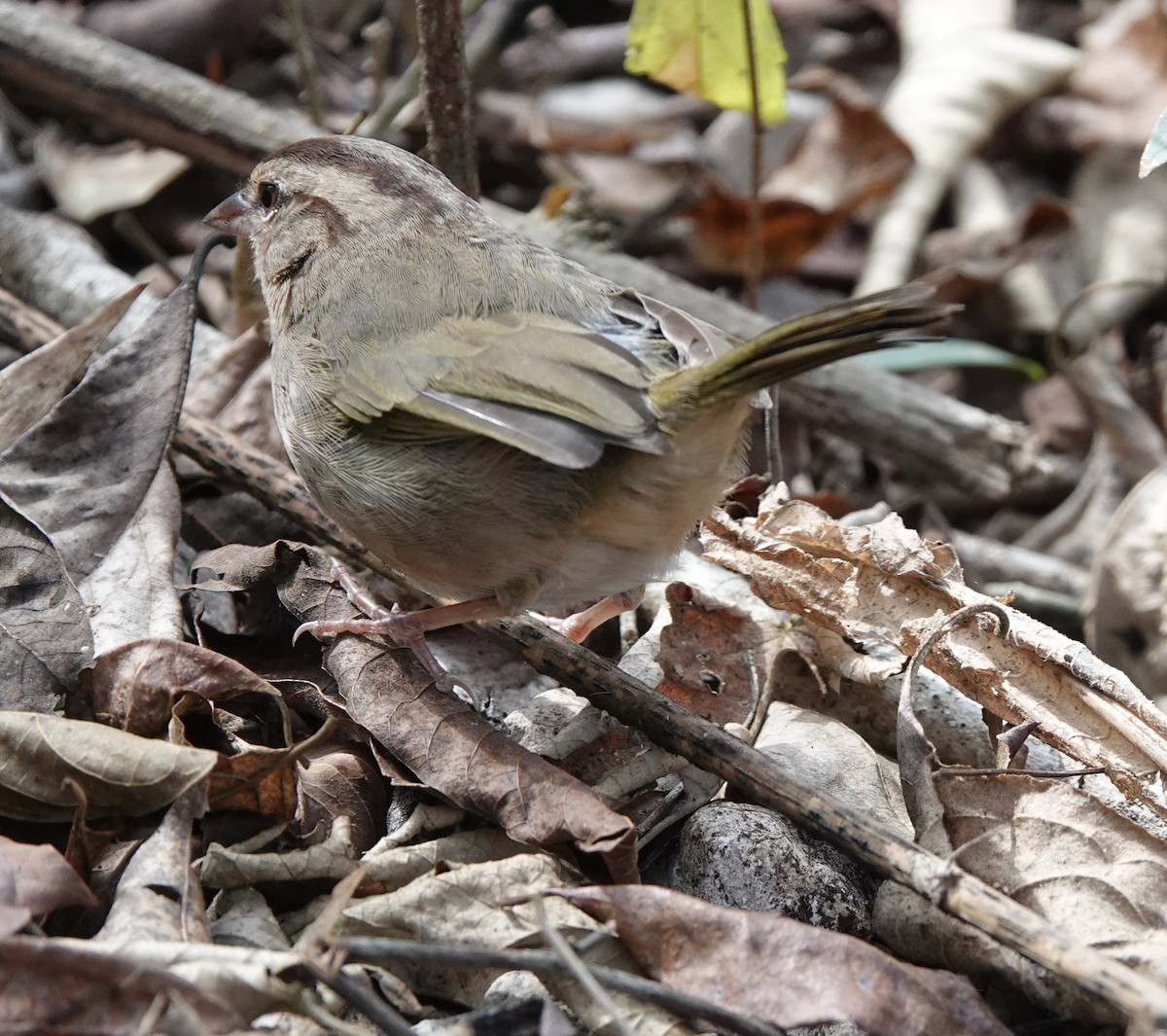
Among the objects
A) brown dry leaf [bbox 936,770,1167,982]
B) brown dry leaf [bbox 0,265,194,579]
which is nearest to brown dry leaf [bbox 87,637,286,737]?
brown dry leaf [bbox 0,265,194,579]

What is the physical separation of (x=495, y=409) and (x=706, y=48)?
2114mm

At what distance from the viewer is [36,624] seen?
9.36ft

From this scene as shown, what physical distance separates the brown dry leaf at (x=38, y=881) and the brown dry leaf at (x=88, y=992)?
0.64 feet

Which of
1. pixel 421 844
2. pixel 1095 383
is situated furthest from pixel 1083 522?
pixel 421 844

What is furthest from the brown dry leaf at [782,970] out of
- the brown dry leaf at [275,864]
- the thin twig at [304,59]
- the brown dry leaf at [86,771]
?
the thin twig at [304,59]

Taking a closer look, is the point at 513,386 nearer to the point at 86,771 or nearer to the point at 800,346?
the point at 800,346

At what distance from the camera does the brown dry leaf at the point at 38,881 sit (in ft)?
7.57

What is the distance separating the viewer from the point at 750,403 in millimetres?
3066

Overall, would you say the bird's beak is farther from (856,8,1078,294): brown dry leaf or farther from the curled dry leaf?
(856,8,1078,294): brown dry leaf

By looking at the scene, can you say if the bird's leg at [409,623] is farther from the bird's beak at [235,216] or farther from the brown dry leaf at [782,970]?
the bird's beak at [235,216]

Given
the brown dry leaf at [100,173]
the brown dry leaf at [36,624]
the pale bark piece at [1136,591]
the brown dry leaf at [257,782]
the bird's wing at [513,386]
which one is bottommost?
the pale bark piece at [1136,591]

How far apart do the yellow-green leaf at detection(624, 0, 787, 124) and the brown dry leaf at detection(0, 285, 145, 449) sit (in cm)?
185

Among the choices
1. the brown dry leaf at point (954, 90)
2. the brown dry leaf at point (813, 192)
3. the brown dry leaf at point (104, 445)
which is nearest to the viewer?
the brown dry leaf at point (104, 445)

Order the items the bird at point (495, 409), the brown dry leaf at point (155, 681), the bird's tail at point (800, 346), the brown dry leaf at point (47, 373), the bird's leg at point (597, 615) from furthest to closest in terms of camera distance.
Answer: the bird's leg at point (597, 615)
the brown dry leaf at point (47, 373)
the bird at point (495, 409)
the brown dry leaf at point (155, 681)
the bird's tail at point (800, 346)
